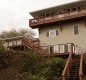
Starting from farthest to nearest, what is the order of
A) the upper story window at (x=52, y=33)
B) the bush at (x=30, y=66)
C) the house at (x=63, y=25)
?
the upper story window at (x=52, y=33)
the house at (x=63, y=25)
the bush at (x=30, y=66)

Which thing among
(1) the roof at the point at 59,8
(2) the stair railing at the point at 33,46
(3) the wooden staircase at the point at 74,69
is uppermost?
(1) the roof at the point at 59,8

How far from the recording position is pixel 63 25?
3222 centimetres

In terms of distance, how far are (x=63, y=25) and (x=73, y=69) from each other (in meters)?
10.9

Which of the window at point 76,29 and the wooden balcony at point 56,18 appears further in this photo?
the window at point 76,29

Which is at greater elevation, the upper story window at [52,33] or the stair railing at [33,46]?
the upper story window at [52,33]

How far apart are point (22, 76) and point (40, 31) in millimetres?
12879

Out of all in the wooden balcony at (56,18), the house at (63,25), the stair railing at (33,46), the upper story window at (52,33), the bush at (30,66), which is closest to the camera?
the bush at (30,66)

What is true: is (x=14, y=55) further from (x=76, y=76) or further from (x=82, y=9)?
(x=82, y=9)

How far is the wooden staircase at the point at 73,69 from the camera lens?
65.0 ft

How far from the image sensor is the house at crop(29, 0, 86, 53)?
30359 mm

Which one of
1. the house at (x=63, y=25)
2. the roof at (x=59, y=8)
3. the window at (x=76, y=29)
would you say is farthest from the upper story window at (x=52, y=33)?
the roof at (x=59, y=8)

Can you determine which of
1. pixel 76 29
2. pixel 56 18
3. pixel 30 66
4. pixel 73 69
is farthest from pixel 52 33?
pixel 73 69

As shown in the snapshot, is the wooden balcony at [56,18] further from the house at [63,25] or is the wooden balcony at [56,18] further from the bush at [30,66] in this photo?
the bush at [30,66]

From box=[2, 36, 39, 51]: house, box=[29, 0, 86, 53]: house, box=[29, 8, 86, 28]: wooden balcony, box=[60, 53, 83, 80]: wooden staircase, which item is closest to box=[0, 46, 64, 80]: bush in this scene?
box=[60, 53, 83, 80]: wooden staircase
